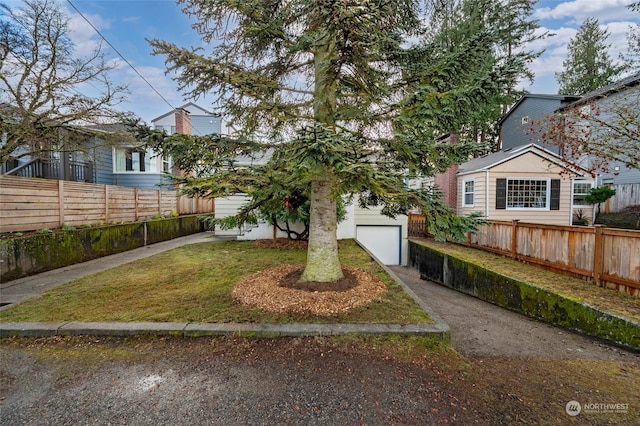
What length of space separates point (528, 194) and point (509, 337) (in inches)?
443

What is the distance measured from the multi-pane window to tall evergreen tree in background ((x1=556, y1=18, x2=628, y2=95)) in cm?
1840

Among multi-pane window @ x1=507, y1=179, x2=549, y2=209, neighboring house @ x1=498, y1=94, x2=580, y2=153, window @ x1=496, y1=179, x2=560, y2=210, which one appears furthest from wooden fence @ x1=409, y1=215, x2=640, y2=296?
neighboring house @ x1=498, y1=94, x2=580, y2=153

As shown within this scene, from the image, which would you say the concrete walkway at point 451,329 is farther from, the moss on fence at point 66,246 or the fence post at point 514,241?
the fence post at point 514,241

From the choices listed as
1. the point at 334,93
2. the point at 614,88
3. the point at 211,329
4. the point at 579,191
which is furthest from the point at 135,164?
the point at 579,191

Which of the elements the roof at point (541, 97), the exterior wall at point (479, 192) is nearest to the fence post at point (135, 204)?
the exterior wall at point (479, 192)

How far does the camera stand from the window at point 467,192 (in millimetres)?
13882

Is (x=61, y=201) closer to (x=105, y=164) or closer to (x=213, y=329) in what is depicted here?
(x=105, y=164)

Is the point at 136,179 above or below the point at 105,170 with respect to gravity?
below

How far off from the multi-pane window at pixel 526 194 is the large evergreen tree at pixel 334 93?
1023 cm

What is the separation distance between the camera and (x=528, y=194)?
13.0 m

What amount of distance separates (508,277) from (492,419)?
4694mm

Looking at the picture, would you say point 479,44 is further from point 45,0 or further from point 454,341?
point 45,0

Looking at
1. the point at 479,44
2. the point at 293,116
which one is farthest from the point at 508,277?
the point at 293,116

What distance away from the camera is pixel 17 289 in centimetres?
538
